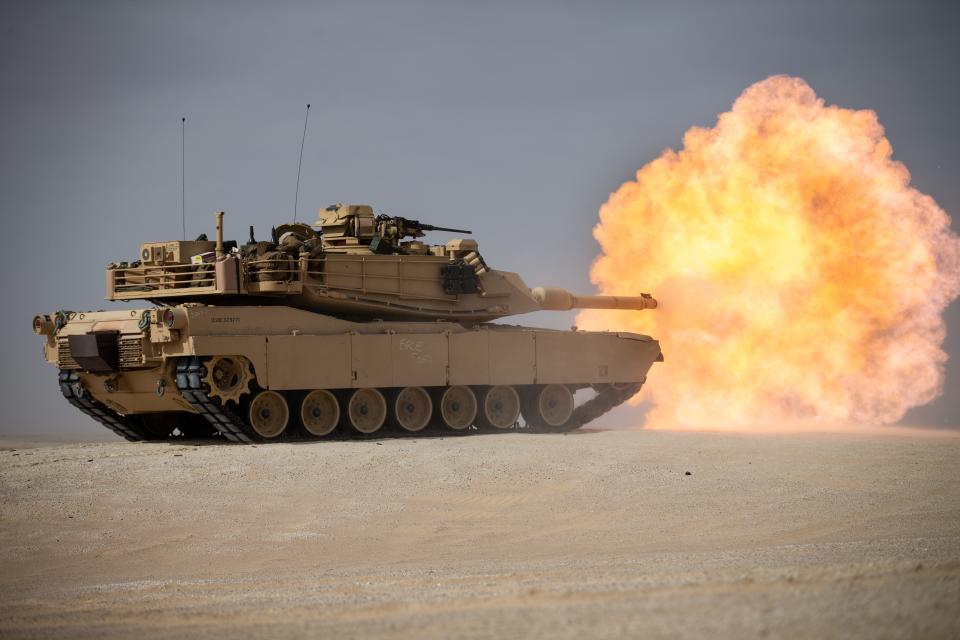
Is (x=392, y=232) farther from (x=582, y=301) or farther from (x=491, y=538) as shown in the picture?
(x=491, y=538)

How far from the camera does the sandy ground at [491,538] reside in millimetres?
9055

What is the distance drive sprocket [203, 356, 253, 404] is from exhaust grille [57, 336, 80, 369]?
11.9 feet

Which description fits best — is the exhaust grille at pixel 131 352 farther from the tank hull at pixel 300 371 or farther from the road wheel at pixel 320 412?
the road wheel at pixel 320 412

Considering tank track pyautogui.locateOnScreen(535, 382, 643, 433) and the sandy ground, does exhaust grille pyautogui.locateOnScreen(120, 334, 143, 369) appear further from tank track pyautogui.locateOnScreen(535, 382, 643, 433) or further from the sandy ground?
tank track pyautogui.locateOnScreen(535, 382, 643, 433)

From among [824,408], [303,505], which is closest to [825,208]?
[824,408]

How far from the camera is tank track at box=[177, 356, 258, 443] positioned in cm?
2498

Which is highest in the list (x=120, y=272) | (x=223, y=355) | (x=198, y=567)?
(x=120, y=272)

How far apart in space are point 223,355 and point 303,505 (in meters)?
7.50

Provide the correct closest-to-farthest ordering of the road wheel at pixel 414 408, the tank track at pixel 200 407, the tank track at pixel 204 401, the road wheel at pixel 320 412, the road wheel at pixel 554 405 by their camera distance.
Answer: the tank track at pixel 204 401
the tank track at pixel 200 407
the road wheel at pixel 320 412
the road wheel at pixel 414 408
the road wheel at pixel 554 405

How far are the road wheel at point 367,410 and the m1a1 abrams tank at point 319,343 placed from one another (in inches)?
1.3

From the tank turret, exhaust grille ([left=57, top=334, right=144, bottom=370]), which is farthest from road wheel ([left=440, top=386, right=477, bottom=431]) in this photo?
exhaust grille ([left=57, top=334, right=144, bottom=370])

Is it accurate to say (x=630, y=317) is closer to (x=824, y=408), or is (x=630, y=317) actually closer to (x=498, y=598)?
(x=824, y=408)

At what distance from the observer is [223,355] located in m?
25.4

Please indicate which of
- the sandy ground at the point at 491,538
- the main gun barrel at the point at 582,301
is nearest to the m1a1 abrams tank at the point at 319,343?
the main gun barrel at the point at 582,301
